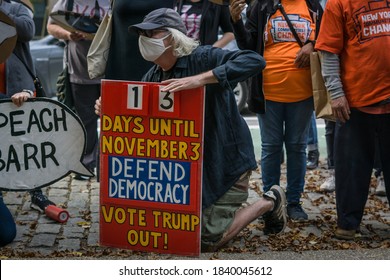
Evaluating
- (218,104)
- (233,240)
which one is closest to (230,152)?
(218,104)

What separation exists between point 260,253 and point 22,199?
2.55 metres

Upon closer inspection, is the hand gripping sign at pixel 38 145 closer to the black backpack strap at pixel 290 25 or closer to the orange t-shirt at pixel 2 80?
the orange t-shirt at pixel 2 80

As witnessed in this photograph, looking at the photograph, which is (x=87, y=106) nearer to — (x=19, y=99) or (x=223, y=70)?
(x=19, y=99)

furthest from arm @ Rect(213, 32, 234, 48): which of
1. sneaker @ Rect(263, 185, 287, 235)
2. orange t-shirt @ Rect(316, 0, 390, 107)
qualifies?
sneaker @ Rect(263, 185, 287, 235)

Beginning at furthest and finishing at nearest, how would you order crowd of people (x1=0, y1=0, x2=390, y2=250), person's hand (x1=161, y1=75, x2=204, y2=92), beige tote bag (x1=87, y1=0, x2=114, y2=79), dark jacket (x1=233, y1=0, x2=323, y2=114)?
beige tote bag (x1=87, y1=0, x2=114, y2=79), dark jacket (x1=233, y1=0, x2=323, y2=114), crowd of people (x1=0, y1=0, x2=390, y2=250), person's hand (x1=161, y1=75, x2=204, y2=92)

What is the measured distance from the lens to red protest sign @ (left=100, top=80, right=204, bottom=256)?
5566 mm

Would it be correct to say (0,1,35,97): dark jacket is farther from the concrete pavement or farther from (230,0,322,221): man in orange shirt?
(230,0,322,221): man in orange shirt

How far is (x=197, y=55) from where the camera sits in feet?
18.9

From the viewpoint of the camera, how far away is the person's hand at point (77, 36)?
26.1 feet

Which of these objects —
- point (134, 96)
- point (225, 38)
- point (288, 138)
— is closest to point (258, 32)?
point (225, 38)

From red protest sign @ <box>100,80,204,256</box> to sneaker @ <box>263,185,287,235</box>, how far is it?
2.46 ft

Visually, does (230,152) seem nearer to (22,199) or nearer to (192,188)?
(192,188)

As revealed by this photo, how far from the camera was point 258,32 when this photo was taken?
6.70 metres

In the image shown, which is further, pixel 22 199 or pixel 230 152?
pixel 22 199
